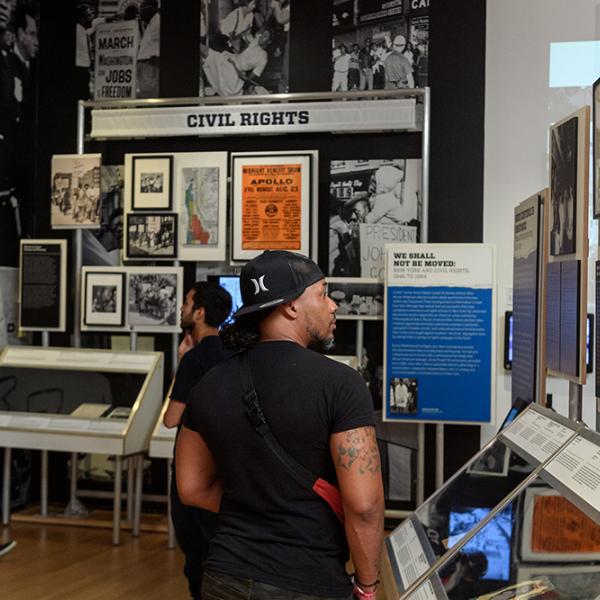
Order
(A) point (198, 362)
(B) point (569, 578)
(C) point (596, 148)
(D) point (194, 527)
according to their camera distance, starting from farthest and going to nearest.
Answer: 1. (A) point (198, 362)
2. (D) point (194, 527)
3. (C) point (596, 148)
4. (B) point (569, 578)

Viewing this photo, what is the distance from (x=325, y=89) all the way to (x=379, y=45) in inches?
19.8

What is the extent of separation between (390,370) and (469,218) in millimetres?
1283

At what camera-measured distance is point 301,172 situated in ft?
21.0

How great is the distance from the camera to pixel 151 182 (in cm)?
664

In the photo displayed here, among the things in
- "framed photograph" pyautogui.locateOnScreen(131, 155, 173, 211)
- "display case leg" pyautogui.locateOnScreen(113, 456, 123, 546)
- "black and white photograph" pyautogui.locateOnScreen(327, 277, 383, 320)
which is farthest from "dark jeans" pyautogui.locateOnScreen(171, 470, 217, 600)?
"framed photograph" pyautogui.locateOnScreen(131, 155, 173, 211)

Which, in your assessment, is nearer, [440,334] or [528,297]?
[528,297]

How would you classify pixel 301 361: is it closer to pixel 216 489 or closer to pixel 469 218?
pixel 216 489

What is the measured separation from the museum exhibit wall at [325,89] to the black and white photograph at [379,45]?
0.21ft

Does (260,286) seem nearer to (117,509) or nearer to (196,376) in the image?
(196,376)

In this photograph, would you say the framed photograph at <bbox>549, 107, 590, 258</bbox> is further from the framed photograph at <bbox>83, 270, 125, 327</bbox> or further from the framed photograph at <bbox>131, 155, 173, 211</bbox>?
the framed photograph at <bbox>83, 270, 125, 327</bbox>

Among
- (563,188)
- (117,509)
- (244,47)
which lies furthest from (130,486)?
(563,188)

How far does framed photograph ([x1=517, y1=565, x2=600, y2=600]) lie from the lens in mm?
1733

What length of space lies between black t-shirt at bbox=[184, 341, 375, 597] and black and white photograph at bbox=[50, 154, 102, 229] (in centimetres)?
487

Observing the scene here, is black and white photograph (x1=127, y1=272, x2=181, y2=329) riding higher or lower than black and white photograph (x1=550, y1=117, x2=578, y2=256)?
lower
